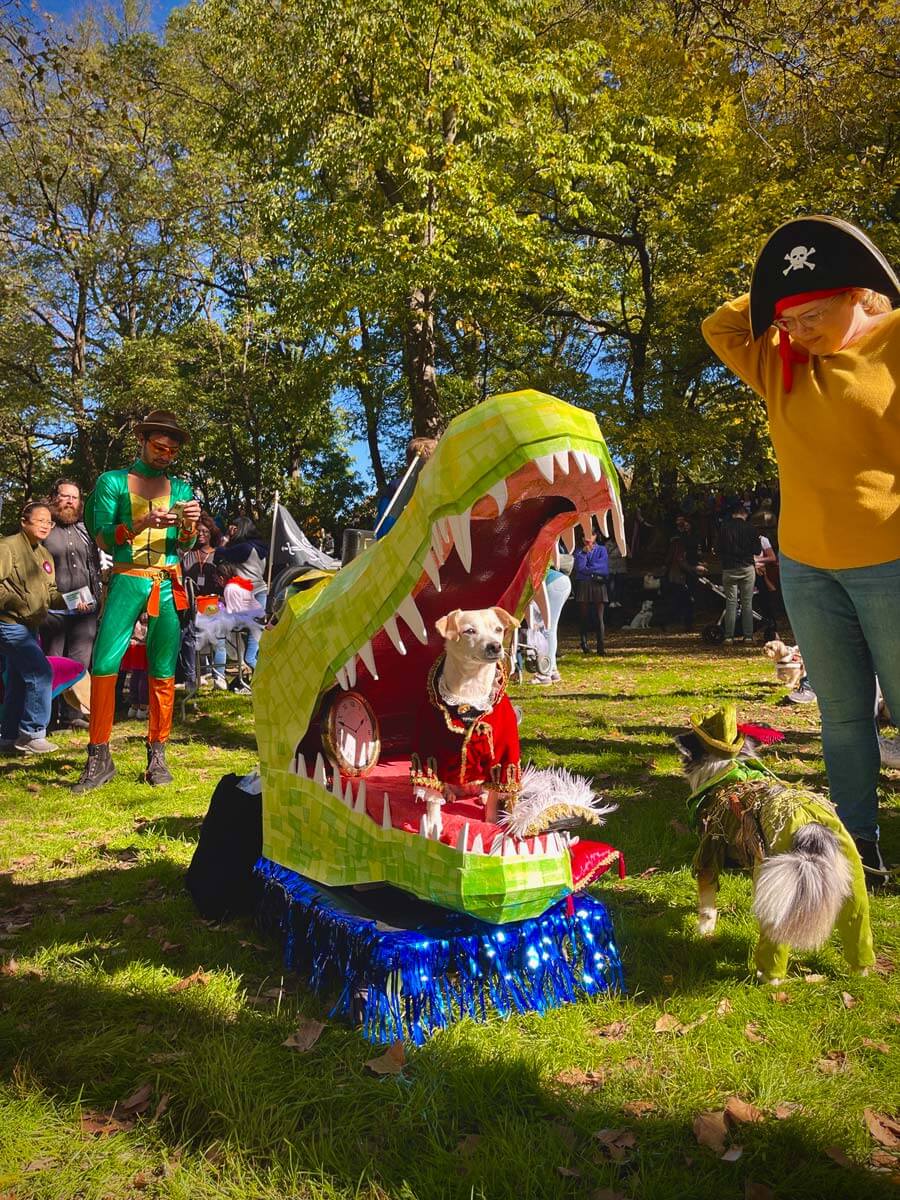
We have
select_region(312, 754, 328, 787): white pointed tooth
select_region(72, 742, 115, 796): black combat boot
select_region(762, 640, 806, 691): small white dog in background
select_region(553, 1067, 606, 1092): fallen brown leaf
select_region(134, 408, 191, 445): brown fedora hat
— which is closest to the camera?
select_region(553, 1067, 606, 1092): fallen brown leaf

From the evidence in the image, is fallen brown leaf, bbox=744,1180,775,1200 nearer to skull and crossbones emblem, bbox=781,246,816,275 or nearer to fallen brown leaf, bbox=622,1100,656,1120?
fallen brown leaf, bbox=622,1100,656,1120

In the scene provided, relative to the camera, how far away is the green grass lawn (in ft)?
6.73

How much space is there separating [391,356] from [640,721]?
20006 millimetres

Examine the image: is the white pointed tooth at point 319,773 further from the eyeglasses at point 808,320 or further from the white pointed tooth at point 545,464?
the eyeglasses at point 808,320

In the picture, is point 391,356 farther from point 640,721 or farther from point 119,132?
point 640,721

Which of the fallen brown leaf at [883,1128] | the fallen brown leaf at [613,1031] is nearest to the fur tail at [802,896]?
the fallen brown leaf at [883,1128]

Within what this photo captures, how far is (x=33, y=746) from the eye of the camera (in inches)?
280

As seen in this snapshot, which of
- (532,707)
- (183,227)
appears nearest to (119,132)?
(183,227)

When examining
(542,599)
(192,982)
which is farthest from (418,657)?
(192,982)

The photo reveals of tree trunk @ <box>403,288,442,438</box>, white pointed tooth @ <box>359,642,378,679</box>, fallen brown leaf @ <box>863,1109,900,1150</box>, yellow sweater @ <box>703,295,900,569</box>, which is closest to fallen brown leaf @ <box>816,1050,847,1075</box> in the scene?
fallen brown leaf @ <box>863,1109,900,1150</box>

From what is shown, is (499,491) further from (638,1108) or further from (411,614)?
(638,1108)

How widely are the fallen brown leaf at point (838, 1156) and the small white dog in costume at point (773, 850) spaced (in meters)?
0.54

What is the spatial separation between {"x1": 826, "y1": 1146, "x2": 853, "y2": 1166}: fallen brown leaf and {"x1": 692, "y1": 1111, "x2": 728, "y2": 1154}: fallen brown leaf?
0.79 ft

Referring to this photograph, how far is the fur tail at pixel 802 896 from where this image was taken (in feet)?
8.13
